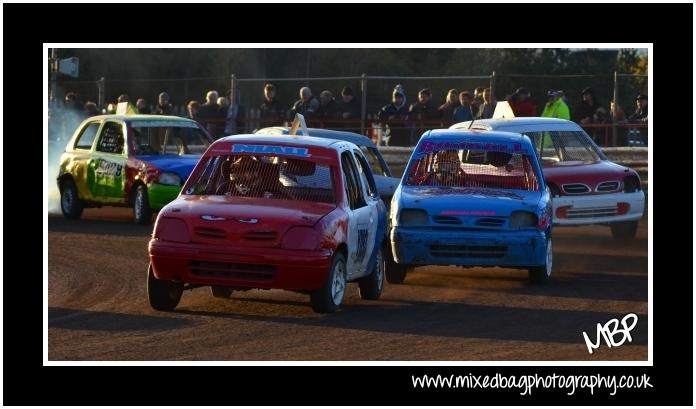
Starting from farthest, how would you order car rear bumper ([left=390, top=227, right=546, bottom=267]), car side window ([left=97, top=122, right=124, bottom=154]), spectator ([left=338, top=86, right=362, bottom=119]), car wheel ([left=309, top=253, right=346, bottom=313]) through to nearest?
spectator ([left=338, top=86, right=362, bottom=119]) < car side window ([left=97, top=122, right=124, bottom=154]) < car rear bumper ([left=390, top=227, right=546, bottom=267]) < car wheel ([left=309, top=253, right=346, bottom=313])

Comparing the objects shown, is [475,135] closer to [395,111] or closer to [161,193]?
[161,193]

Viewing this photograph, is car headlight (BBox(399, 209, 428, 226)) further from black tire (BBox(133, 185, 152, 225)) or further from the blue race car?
black tire (BBox(133, 185, 152, 225))

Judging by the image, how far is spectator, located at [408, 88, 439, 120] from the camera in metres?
26.6

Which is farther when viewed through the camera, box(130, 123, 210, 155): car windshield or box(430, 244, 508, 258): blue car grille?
box(130, 123, 210, 155): car windshield

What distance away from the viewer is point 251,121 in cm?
2880

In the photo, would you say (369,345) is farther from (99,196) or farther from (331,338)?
(99,196)

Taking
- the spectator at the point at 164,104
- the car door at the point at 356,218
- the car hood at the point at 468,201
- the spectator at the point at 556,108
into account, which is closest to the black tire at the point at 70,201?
the spectator at the point at 164,104

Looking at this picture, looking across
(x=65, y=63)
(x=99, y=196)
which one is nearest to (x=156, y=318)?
(x=99, y=196)

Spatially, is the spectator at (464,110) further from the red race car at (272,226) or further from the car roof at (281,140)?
the car roof at (281,140)

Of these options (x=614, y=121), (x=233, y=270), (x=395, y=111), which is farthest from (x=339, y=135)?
(x=614, y=121)

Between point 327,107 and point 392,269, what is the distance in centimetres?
1275

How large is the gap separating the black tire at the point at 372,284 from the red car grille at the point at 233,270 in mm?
1783

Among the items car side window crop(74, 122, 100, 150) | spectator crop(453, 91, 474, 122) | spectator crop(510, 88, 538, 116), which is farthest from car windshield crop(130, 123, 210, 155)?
spectator crop(453, 91, 474, 122)

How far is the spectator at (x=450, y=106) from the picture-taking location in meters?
25.9
